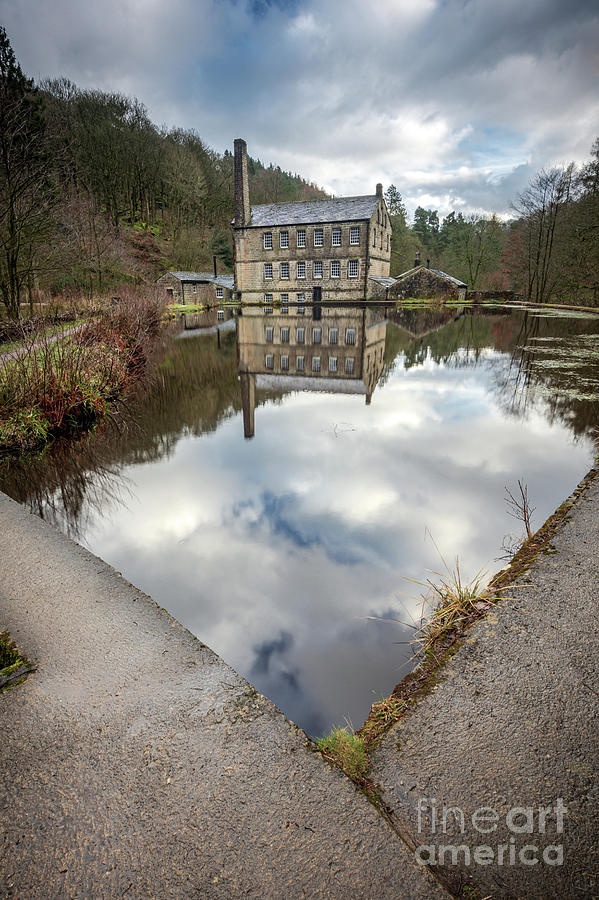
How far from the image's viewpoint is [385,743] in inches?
76.9

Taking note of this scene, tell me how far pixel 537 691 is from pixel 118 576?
2761 millimetres

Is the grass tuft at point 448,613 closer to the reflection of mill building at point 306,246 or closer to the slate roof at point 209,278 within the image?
the slate roof at point 209,278

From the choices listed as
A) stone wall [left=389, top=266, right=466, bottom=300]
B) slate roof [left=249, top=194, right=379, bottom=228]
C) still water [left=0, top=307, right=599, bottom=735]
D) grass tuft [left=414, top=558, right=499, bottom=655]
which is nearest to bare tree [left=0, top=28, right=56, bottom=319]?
still water [left=0, top=307, right=599, bottom=735]

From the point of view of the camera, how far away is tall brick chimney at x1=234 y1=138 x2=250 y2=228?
40344mm

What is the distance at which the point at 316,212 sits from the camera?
42531 mm

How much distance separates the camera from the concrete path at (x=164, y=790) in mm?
1417

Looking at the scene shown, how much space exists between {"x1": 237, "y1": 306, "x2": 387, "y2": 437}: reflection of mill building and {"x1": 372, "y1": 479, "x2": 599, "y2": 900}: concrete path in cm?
547

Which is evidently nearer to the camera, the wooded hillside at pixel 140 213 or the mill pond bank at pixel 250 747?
the mill pond bank at pixel 250 747

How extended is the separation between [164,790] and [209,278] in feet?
154

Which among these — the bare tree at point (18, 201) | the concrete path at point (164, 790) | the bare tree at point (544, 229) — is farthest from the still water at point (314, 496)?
the bare tree at point (544, 229)

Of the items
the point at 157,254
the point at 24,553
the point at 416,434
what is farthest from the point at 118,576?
the point at 157,254

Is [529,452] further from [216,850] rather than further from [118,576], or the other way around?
[216,850]

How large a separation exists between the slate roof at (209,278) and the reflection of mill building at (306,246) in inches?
53.1

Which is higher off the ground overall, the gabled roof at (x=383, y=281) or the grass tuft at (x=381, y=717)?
the gabled roof at (x=383, y=281)
